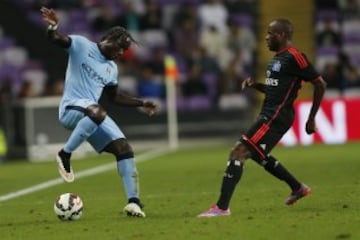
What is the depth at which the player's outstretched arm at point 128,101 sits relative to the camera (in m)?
10.4

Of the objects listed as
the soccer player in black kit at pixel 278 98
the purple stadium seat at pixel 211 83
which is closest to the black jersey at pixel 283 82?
the soccer player in black kit at pixel 278 98

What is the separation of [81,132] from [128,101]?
3.23ft

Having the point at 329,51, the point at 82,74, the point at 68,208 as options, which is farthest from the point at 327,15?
the point at 68,208

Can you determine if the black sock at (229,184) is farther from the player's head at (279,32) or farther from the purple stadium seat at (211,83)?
the purple stadium seat at (211,83)

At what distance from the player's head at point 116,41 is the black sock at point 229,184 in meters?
1.72

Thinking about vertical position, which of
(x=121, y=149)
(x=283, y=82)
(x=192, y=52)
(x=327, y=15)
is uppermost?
(x=283, y=82)

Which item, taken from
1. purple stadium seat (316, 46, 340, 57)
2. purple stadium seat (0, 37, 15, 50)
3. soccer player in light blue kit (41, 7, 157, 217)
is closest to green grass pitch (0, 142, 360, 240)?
soccer player in light blue kit (41, 7, 157, 217)

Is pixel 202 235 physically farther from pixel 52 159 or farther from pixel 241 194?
pixel 52 159

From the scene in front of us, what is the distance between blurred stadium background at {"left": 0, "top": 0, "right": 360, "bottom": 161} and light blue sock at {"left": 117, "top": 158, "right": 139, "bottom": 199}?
1283 centimetres

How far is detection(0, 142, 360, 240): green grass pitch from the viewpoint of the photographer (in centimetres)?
845

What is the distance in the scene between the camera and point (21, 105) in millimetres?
21375

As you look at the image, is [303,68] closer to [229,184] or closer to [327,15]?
[229,184]

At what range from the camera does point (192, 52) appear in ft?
86.2

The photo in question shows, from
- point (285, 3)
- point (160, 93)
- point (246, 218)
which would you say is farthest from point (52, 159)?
point (246, 218)
